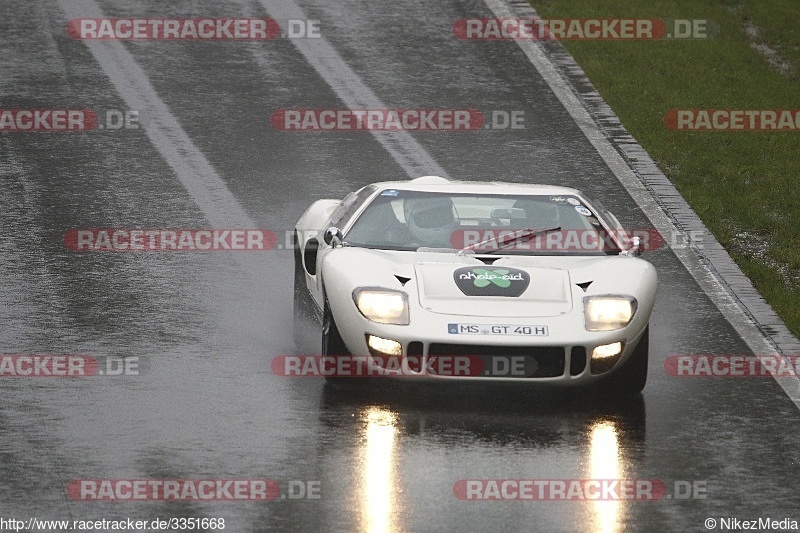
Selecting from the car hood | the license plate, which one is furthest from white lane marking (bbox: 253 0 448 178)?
the license plate

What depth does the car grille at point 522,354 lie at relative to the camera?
888cm

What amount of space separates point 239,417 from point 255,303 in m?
2.77

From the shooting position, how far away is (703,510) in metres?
7.54

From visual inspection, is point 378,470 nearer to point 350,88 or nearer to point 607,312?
point 607,312

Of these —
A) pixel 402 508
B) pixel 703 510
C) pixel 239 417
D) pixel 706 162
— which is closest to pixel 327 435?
pixel 239 417

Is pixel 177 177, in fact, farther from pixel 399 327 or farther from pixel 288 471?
pixel 288 471

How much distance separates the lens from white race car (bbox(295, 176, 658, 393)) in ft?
29.3

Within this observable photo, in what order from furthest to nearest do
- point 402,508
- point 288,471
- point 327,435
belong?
point 327,435
point 288,471
point 402,508

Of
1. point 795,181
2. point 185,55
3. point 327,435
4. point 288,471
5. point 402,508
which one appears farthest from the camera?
point 185,55

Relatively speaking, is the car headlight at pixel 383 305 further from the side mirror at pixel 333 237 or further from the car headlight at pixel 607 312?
the car headlight at pixel 607 312

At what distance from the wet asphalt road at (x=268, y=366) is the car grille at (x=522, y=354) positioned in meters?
0.30

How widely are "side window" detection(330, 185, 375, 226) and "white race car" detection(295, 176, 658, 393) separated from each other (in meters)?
0.11

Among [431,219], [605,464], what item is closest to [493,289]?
[431,219]

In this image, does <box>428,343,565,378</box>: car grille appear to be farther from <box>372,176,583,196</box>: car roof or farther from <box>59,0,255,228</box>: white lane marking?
<box>59,0,255,228</box>: white lane marking
